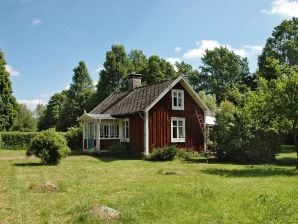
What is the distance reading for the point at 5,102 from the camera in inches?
1886

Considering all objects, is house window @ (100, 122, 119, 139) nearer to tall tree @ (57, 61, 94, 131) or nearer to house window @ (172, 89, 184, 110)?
house window @ (172, 89, 184, 110)

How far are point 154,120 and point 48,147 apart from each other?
29.4ft

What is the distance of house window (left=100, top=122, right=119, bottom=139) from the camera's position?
31.0 metres

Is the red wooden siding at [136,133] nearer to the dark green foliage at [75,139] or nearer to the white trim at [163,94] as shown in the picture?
the white trim at [163,94]

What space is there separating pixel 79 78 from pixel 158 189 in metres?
54.5

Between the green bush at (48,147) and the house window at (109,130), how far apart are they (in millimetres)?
9164

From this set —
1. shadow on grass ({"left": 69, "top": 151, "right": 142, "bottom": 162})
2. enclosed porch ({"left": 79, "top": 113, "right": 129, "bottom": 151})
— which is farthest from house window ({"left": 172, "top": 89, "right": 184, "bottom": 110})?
shadow on grass ({"left": 69, "top": 151, "right": 142, "bottom": 162})

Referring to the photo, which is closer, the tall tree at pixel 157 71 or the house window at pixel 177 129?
the house window at pixel 177 129

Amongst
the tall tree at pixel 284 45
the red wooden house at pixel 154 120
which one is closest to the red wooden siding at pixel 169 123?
the red wooden house at pixel 154 120

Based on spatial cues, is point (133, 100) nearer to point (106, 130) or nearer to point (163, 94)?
point (106, 130)

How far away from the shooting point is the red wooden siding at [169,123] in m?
28.0

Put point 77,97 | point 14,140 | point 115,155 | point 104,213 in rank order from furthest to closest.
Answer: point 77,97, point 14,140, point 115,155, point 104,213

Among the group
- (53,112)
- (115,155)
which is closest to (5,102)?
(115,155)

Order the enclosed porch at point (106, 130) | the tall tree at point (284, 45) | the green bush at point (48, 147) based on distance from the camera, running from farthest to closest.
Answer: the tall tree at point (284, 45) < the enclosed porch at point (106, 130) < the green bush at point (48, 147)
